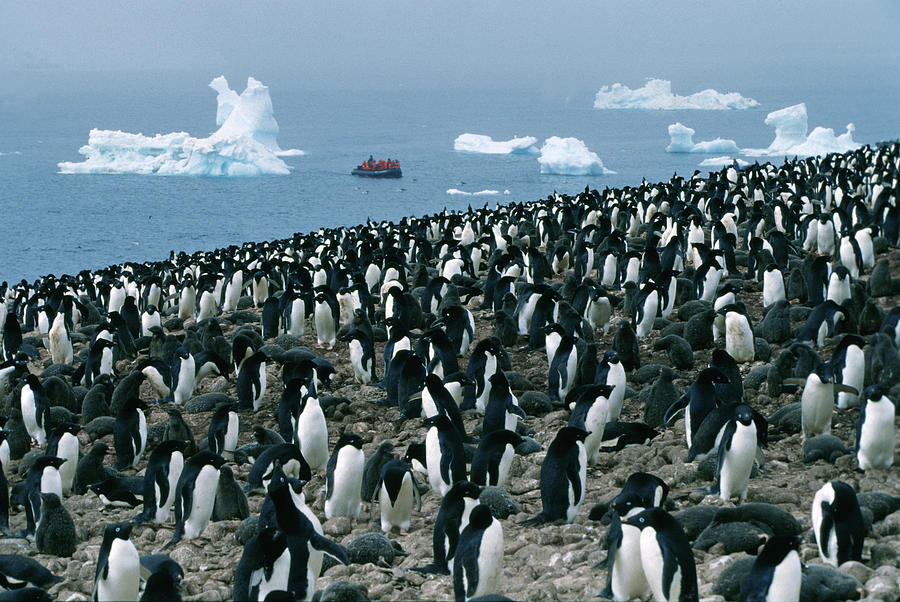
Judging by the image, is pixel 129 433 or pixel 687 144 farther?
pixel 687 144

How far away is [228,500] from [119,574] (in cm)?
148

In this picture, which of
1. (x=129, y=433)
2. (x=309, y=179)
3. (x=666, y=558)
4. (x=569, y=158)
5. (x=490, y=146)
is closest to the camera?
(x=666, y=558)

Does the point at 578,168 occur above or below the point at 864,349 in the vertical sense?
above

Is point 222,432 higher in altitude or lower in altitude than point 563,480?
lower

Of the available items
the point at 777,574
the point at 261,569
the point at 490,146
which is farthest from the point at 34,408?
the point at 490,146

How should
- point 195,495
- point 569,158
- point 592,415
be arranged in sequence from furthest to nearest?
point 569,158, point 592,415, point 195,495

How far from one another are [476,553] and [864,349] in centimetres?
395

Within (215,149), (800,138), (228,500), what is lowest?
(228,500)

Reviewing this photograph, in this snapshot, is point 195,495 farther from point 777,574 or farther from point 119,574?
point 777,574

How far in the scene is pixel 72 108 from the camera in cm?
16712

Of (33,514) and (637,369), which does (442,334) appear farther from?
(33,514)

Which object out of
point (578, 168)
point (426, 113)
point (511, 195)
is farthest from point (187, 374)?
point (426, 113)

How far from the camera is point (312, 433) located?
683cm

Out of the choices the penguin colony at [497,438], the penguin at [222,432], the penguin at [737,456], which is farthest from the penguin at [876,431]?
the penguin at [222,432]
